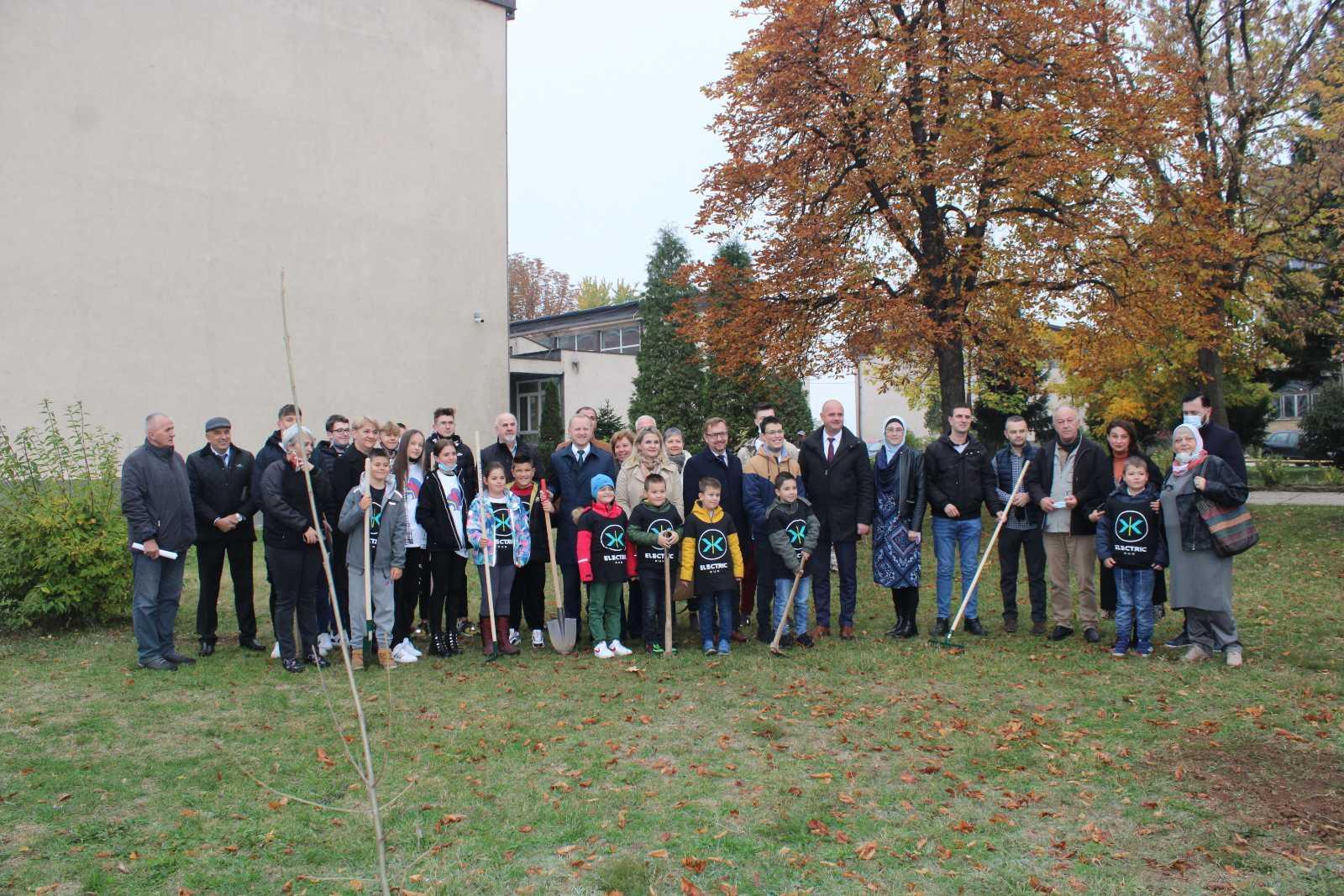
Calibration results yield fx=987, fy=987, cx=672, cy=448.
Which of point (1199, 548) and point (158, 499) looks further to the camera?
point (158, 499)

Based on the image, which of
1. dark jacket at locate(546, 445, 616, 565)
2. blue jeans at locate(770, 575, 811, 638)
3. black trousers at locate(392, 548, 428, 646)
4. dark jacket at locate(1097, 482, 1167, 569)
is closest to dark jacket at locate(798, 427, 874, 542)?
blue jeans at locate(770, 575, 811, 638)

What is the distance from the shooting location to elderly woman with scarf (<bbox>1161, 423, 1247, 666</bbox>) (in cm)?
759

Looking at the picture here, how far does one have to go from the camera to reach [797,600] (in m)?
8.70

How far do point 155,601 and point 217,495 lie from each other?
1004 millimetres

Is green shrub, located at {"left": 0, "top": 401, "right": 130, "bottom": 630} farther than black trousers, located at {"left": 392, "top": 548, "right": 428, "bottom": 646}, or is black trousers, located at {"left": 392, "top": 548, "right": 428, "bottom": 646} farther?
green shrub, located at {"left": 0, "top": 401, "right": 130, "bottom": 630}

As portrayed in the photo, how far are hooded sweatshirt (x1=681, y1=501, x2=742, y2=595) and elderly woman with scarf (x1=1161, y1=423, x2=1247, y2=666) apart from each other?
3.48 meters

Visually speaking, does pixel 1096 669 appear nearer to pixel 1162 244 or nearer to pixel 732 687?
pixel 732 687

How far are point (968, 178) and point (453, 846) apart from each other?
1463 centimetres

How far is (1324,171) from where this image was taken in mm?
16016

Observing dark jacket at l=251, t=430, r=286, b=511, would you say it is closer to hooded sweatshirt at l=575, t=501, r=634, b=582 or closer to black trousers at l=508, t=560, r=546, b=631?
black trousers at l=508, t=560, r=546, b=631

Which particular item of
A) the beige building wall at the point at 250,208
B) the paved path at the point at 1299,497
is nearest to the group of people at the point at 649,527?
the paved path at the point at 1299,497

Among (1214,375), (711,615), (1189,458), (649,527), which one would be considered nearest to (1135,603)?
(1189,458)

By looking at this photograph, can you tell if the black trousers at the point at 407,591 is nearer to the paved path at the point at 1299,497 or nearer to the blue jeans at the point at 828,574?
the blue jeans at the point at 828,574

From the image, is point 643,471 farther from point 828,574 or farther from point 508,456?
point 828,574
